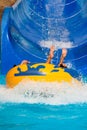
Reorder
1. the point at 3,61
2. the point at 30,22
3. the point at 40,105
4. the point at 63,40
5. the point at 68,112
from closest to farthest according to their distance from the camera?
the point at 68,112, the point at 40,105, the point at 3,61, the point at 63,40, the point at 30,22

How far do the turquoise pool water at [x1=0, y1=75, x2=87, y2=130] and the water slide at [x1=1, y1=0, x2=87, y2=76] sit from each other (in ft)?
6.03

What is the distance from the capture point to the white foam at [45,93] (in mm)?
4027

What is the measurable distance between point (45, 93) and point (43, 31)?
9.72 feet

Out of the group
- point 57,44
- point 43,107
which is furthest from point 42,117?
point 57,44

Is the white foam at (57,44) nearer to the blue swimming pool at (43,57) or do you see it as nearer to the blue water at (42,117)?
the blue swimming pool at (43,57)

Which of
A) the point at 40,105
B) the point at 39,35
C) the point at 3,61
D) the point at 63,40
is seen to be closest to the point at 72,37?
the point at 63,40

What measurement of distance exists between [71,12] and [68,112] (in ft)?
13.1

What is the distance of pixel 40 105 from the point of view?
3924 mm

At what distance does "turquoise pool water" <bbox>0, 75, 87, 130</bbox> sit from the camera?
3.30 metres

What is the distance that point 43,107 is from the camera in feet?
12.6

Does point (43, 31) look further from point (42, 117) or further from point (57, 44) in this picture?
point (42, 117)

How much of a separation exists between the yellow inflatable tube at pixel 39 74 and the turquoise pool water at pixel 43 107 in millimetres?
114

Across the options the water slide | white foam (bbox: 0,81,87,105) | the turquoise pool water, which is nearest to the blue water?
the turquoise pool water

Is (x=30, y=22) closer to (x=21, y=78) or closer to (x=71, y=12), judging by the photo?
(x=71, y=12)
